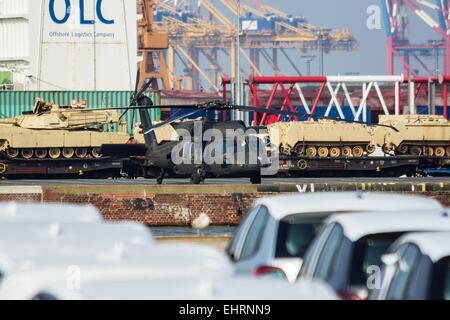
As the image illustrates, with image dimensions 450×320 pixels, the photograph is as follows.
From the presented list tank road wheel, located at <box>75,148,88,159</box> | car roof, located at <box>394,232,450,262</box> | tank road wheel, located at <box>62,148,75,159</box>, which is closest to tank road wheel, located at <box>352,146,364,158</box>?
tank road wheel, located at <box>75,148,88,159</box>

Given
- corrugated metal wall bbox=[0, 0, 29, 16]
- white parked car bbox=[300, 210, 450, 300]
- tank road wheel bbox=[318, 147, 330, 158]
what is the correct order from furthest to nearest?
corrugated metal wall bbox=[0, 0, 29, 16], tank road wheel bbox=[318, 147, 330, 158], white parked car bbox=[300, 210, 450, 300]

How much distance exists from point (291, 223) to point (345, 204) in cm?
45

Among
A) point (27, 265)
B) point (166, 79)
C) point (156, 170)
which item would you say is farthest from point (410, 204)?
point (166, 79)

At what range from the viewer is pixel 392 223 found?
8273 mm

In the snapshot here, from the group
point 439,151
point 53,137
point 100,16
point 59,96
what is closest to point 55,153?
point 53,137

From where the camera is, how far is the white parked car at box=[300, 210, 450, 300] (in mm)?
8234

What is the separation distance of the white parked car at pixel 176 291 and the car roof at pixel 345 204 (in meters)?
3.98

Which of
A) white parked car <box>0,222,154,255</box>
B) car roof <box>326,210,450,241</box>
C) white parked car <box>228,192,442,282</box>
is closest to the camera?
white parked car <box>0,222,154,255</box>

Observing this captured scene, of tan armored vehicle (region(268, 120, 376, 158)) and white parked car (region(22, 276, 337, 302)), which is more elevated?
tan armored vehicle (region(268, 120, 376, 158))

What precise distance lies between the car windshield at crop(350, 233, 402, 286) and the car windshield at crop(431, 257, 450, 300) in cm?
135

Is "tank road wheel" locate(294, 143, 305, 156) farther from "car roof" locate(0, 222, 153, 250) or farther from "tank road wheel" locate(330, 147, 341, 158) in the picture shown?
"car roof" locate(0, 222, 153, 250)

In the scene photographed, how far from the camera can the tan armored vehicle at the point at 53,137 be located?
5219 cm
